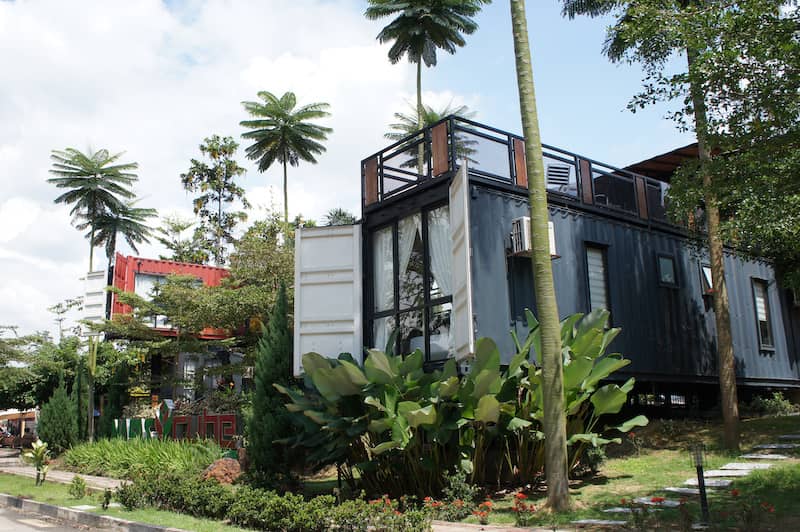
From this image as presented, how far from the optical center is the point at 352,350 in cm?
1401

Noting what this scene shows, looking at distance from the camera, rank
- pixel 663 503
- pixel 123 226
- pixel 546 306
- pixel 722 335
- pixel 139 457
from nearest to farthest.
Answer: pixel 663 503 → pixel 546 306 → pixel 722 335 → pixel 139 457 → pixel 123 226

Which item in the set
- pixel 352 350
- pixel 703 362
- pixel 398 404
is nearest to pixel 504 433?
pixel 398 404

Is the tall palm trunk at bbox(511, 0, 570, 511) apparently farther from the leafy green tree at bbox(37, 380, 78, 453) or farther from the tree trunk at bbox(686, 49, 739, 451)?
the leafy green tree at bbox(37, 380, 78, 453)

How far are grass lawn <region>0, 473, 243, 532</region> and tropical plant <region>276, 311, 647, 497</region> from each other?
2356 mm

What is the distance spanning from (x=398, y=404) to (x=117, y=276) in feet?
90.4

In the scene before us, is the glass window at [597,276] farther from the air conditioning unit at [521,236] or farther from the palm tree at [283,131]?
the palm tree at [283,131]

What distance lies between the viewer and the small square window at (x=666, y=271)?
1560 centimetres

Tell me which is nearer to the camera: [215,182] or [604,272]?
[604,272]

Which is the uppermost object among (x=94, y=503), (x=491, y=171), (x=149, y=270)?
(x=149, y=270)

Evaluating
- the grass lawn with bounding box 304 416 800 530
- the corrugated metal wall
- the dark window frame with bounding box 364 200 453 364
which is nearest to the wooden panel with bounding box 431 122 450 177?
the dark window frame with bounding box 364 200 453 364

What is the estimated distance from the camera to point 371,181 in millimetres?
14719

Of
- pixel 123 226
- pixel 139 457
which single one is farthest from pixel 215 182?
pixel 139 457

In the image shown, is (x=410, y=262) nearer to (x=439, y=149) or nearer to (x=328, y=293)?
(x=328, y=293)

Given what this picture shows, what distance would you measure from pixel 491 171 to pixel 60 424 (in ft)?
64.3
